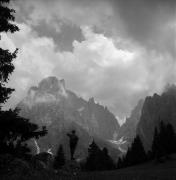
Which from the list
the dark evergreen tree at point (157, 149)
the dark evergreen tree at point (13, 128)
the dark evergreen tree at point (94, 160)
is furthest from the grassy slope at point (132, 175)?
the dark evergreen tree at point (94, 160)

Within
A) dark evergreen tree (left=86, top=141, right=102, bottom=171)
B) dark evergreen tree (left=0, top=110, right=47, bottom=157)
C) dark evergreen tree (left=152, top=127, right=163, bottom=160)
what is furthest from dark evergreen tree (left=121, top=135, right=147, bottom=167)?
dark evergreen tree (left=0, top=110, right=47, bottom=157)

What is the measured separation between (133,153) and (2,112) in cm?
7843

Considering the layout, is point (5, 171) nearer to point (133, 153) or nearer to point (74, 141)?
point (74, 141)

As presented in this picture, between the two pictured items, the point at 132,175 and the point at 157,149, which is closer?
the point at 132,175

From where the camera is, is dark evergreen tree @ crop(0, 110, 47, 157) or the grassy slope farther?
dark evergreen tree @ crop(0, 110, 47, 157)

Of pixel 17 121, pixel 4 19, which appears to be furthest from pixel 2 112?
pixel 4 19

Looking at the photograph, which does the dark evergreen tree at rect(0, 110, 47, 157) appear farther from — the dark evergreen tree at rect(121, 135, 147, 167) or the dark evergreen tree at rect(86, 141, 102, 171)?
the dark evergreen tree at rect(121, 135, 147, 167)

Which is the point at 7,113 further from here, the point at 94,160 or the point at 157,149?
the point at 94,160

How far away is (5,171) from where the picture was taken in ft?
62.2

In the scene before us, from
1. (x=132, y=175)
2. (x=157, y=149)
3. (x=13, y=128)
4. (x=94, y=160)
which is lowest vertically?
(x=132, y=175)

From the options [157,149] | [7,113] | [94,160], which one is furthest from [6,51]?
[94,160]

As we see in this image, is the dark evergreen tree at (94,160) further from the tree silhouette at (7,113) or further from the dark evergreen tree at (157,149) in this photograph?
the tree silhouette at (7,113)

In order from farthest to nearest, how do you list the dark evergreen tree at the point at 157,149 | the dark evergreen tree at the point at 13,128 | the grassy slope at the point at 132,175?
the dark evergreen tree at the point at 157,149, the dark evergreen tree at the point at 13,128, the grassy slope at the point at 132,175

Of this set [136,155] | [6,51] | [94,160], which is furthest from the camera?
[136,155]
